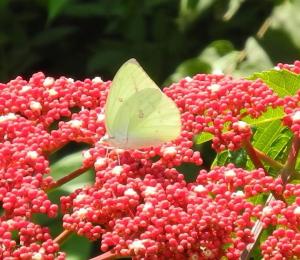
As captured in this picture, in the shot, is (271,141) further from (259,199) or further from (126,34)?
(126,34)

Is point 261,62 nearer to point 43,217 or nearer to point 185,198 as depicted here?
point 43,217

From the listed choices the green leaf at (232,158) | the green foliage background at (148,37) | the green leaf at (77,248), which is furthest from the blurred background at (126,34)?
the green leaf at (232,158)

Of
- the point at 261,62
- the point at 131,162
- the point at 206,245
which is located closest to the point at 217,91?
the point at 131,162

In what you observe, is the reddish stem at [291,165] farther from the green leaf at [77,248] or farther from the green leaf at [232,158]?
the green leaf at [77,248]

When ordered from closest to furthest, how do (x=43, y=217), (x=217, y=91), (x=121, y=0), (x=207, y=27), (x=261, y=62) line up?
(x=217, y=91) → (x=43, y=217) → (x=261, y=62) → (x=121, y=0) → (x=207, y=27)

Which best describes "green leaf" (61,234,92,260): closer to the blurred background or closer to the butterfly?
the butterfly

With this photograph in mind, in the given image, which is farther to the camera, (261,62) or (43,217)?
(261,62)

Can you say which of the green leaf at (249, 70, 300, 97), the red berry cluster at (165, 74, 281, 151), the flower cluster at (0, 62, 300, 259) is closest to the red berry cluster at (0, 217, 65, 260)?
the flower cluster at (0, 62, 300, 259)

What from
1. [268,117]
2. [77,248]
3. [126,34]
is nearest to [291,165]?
[268,117]
